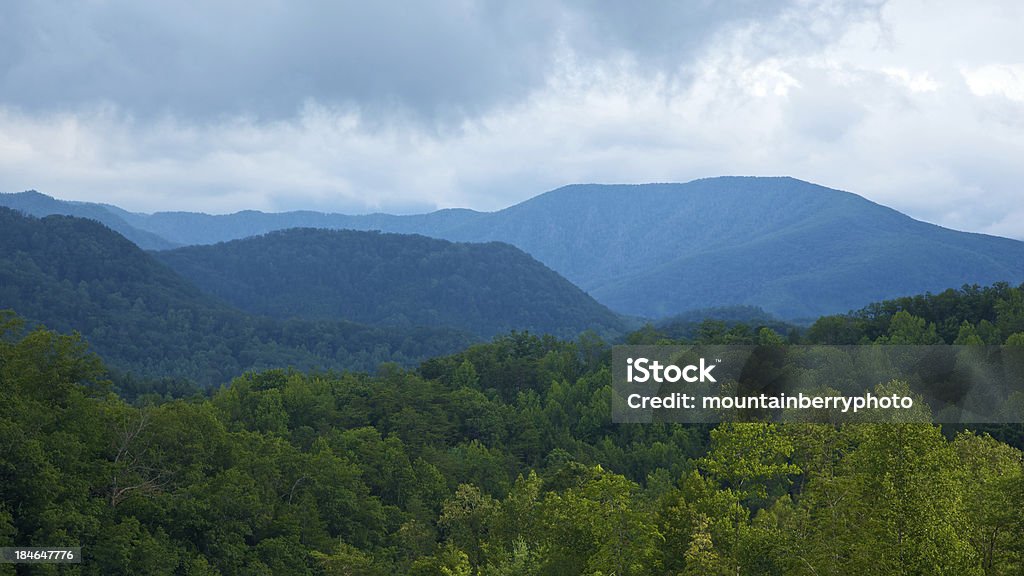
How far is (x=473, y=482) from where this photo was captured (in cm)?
7075

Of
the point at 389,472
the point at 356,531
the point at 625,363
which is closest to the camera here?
the point at 356,531

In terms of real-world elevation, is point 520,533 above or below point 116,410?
below

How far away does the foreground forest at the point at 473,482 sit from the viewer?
2234cm

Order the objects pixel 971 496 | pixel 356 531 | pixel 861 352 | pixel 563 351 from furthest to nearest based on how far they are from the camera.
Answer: pixel 563 351
pixel 861 352
pixel 356 531
pixel 971 496

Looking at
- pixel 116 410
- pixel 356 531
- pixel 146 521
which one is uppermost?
pixel 116 410

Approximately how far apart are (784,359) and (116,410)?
5797 cm

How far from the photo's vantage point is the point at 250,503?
164ft

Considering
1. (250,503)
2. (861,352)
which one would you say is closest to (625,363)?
(861,352)

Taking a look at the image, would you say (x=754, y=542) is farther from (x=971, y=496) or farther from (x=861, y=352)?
(x=861, y=352)

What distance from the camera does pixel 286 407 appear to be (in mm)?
89062

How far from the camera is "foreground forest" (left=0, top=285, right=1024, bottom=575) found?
2234 cm

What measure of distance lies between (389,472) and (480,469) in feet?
30.9

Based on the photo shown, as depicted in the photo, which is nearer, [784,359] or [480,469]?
[480,469]

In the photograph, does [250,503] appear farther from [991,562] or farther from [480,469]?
[991,562]
